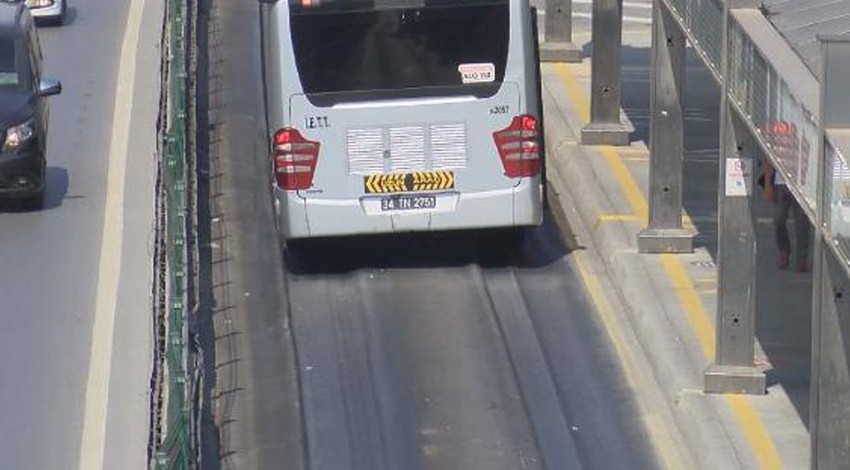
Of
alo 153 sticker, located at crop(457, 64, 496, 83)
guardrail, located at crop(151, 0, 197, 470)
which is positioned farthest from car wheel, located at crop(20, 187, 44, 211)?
alo 153 sticker, located at crop(457, 64, 496, 83)

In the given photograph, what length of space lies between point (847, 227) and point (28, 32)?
1282cm

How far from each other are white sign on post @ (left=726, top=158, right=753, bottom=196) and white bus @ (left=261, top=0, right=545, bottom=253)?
3.52 meters

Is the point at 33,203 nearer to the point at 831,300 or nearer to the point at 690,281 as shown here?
the point at 690,281

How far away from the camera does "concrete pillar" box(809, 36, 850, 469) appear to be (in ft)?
49.6

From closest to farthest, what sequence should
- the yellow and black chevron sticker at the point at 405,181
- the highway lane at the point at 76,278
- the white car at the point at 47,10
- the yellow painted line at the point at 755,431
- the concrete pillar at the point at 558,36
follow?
the yellow painted line at the point at 755,431
the highway lane at the point at 76,278
the yellow and black chevron sticker at the point at 405,181
the concrete pillar at the point at 558,36
the white car at the point at 47,10

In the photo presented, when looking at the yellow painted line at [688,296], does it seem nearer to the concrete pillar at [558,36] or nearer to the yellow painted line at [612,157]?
the yellow painted line at [612,157]

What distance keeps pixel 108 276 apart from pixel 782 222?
6513mm

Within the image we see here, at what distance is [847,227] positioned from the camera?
1493 cm

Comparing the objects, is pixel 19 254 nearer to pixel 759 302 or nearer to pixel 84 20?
pixel 759 302

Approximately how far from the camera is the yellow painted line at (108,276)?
1928 cm

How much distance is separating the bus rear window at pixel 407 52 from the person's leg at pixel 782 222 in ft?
9.89

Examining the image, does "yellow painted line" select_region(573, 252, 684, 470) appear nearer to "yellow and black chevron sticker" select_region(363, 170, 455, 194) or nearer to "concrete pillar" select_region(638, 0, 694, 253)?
"concrete pillar" select_region(638, 0, 694, 253)

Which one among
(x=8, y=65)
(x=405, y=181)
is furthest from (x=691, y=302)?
(x=8, y=65)

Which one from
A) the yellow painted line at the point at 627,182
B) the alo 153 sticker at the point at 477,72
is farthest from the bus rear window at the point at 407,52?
the yellow painted line at the point at 627,182
